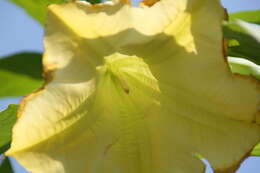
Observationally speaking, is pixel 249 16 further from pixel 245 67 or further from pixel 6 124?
pixel 6 124

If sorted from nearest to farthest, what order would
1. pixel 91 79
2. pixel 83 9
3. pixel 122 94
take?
1. pixel 83 9
2. pixel 91 79
3. pixel 122 94

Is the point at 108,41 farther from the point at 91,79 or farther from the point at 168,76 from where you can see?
the point at 168,76

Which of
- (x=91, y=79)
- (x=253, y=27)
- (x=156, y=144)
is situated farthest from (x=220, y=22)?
(x=156, y=144)

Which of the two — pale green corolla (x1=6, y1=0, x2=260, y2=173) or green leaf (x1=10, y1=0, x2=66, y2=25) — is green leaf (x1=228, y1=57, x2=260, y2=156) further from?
green leaf (x1=10, y1=0, x2=66, y2=25)

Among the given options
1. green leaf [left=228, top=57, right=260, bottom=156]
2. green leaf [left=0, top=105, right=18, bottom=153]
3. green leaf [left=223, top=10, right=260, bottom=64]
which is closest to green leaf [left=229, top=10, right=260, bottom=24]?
green leaf [left=223, top=10, right=260, bottom=64]

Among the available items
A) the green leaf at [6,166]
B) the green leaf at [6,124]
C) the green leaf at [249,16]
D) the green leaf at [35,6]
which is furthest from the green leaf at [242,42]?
the green leaf at [6,166]

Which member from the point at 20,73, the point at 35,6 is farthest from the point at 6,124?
the point at 35,6
